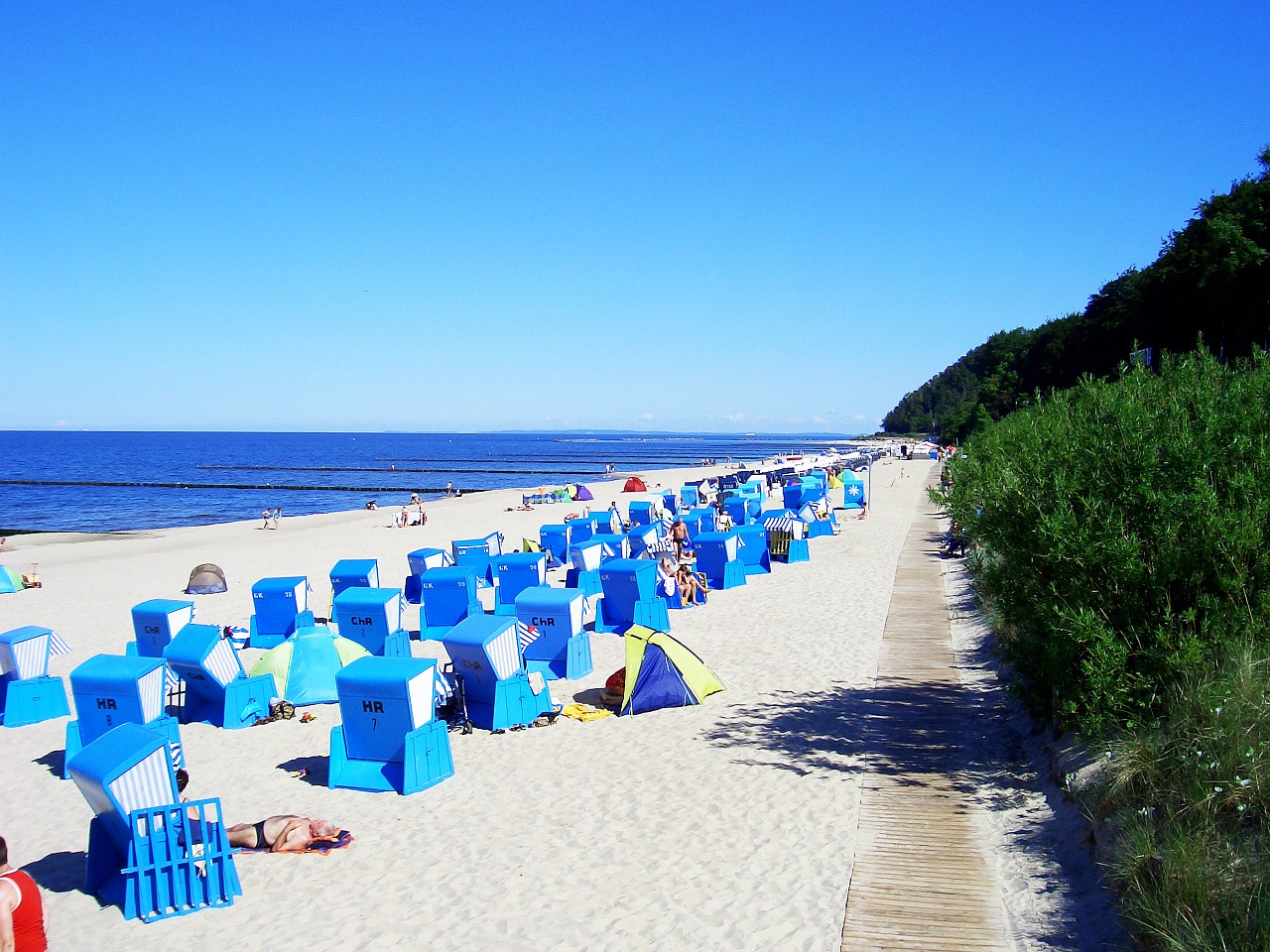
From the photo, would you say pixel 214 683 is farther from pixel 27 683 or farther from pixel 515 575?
pixel 515 575

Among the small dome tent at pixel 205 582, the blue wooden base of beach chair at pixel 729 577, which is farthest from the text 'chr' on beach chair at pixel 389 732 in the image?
the small dome tent at pixel 205 582

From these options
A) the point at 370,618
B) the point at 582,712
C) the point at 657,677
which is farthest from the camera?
the point at 370,618

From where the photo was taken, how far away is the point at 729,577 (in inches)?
736

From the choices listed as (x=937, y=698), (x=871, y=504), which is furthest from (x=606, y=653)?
(x=871, y=504)

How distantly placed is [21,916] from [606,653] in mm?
8856

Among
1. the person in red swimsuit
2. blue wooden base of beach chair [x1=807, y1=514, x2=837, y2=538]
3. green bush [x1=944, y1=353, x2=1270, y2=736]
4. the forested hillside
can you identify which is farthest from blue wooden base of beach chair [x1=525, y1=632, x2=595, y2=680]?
blue wooden base of beach chair [x1=807, y1=514, x2=837, y2=538]

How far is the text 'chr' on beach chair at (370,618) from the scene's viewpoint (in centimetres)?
1308

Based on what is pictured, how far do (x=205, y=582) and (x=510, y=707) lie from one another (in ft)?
41.8

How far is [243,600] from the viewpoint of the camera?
18.8 metres

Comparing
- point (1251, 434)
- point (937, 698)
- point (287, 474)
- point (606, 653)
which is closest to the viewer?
point (1251, 434)

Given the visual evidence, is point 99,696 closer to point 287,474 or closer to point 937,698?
point 937,698

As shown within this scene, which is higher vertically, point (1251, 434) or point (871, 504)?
point (1251, 434)

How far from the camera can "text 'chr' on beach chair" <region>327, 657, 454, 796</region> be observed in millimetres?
8383

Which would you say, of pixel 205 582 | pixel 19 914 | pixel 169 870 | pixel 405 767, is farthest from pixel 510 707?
pixel 205 582
